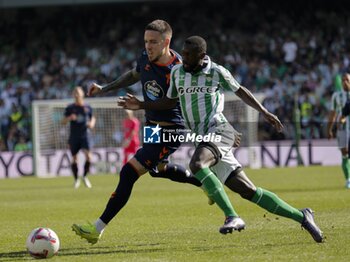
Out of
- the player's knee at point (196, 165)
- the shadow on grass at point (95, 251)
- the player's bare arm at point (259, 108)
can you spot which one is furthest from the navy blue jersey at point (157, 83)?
the shadow on grass at point (95, 251)

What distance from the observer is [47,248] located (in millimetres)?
8461

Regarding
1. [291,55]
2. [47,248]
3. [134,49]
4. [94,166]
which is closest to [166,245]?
[47,248]

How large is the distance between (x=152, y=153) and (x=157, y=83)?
2.74ft

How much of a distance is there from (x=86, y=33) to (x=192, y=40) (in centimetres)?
3163

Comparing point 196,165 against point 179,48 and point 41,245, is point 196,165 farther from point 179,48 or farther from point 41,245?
point 179,48

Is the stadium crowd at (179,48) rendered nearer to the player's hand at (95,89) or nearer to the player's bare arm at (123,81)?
the player's bare arm at (123,81)

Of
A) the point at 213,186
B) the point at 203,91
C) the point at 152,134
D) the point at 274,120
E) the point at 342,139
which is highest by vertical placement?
the point at 203,91

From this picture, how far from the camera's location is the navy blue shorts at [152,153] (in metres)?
9.58

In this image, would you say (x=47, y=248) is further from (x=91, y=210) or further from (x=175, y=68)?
(x=91, y=210)

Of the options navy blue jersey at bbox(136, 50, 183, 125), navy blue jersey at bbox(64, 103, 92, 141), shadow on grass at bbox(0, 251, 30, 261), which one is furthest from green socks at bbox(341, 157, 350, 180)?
shadow on grass at bbox(0, 251, 30, 261)

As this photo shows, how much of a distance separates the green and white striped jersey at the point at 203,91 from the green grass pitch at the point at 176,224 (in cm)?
138

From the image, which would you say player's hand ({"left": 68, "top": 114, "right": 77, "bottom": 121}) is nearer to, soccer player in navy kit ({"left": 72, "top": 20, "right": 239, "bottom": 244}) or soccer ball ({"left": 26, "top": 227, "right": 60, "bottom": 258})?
soccer player in navy kit ({"left": 72, "top": 20, "right": 239, "bottom": 244})

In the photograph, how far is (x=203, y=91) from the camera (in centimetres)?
895

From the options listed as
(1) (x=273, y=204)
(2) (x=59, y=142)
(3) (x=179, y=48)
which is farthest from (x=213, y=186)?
(3) (x=179, y=48)
